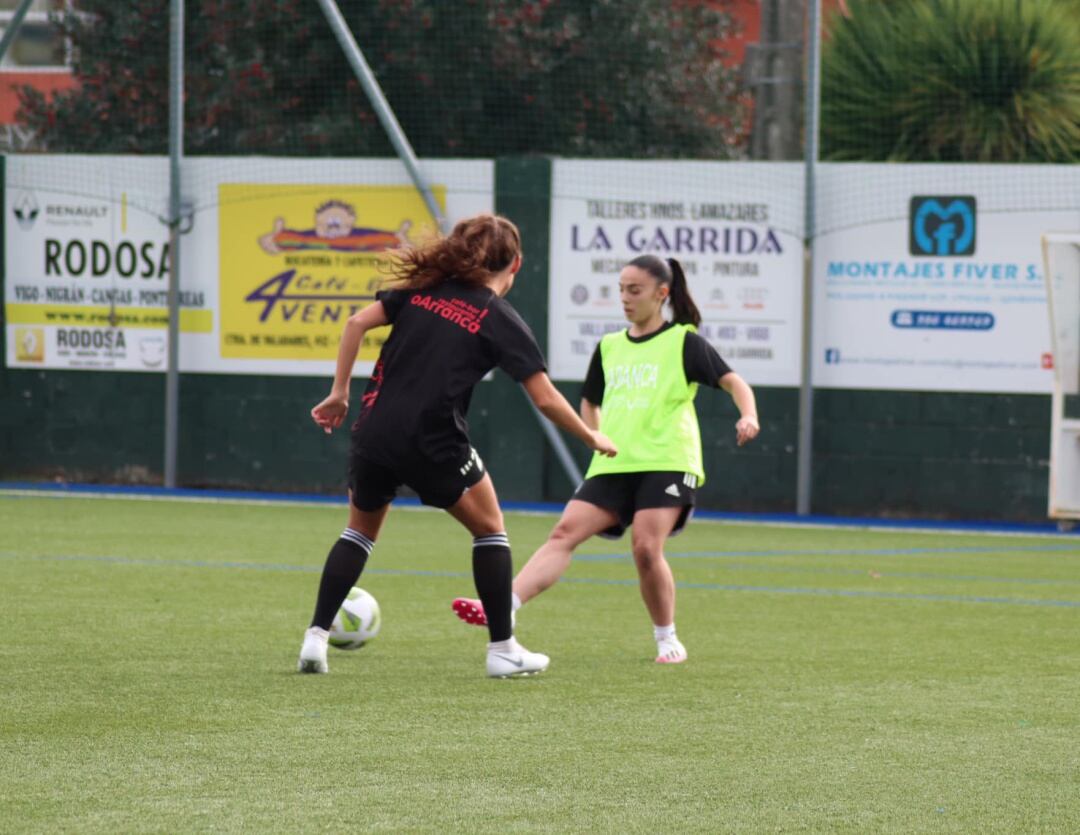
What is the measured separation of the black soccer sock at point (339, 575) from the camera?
24.5ft

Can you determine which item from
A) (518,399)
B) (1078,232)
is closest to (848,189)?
(1078,232)

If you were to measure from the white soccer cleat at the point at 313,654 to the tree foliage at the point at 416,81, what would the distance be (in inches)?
524

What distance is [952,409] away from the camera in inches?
633

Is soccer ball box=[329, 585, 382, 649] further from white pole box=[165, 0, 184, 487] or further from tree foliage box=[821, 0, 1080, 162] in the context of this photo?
tree foliage box=[821, 0, 1080, 162]

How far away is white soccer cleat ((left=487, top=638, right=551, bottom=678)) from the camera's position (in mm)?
7402

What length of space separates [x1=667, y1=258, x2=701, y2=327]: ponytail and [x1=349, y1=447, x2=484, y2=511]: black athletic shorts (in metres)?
1.45

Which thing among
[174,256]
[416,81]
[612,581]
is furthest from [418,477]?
[416,81]

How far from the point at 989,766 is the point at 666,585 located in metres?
2.45

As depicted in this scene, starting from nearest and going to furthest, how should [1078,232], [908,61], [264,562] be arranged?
[264,562]
[1078,232]
[908,61]

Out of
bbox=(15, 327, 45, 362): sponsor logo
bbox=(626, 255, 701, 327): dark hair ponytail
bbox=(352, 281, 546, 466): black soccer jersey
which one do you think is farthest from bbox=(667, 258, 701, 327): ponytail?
bbox=(15, 327, 45, 362): sponsor logo

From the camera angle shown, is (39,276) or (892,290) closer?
(892,290)

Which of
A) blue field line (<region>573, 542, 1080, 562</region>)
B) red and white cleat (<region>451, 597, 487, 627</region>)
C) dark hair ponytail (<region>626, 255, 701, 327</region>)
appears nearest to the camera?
red and white cleat (<region>451, 597, 487, 627</region>)

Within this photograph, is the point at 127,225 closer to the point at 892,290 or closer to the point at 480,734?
the point at 892,290

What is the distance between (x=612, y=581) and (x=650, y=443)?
9.85ft
